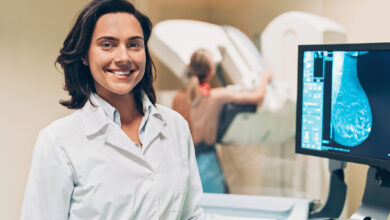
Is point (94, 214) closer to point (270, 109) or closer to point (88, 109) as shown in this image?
point (88, 109)

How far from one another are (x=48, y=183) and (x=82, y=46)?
0.28 metres

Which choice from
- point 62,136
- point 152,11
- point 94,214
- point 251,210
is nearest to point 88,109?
point 62,136

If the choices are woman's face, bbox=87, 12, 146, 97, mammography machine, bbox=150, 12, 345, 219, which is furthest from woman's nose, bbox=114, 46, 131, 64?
mammography machine, bbox=150, 12, 345, 219

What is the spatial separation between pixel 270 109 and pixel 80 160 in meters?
1.54

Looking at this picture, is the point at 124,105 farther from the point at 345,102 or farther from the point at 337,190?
the point at 337,190

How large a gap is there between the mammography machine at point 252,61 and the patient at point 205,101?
4 centimetres

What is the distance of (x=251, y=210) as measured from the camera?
1.30 m

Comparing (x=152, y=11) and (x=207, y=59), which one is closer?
(x=207, y=59)

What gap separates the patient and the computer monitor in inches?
41.0

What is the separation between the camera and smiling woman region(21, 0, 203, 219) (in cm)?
88

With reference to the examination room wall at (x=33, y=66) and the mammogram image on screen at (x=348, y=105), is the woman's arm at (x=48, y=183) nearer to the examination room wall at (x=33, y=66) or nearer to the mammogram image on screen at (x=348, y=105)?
the mammogram image on screen at (x=348, y=105)

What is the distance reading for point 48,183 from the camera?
876 mm

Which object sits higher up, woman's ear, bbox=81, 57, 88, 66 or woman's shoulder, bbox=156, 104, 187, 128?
woman's ear, bbox=81, 57, 88, 66

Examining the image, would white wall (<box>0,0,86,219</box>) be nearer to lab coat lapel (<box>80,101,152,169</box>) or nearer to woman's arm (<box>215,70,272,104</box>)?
woman's arm (<box>215,70,272,104</box>)
